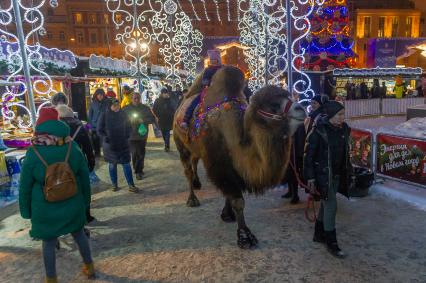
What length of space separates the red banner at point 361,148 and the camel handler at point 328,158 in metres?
3.24

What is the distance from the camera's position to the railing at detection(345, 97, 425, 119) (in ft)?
62.3

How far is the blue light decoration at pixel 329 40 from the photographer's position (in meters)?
21.3

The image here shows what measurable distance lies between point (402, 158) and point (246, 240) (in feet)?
12.5

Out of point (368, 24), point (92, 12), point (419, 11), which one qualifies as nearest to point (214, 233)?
point (368, 24)

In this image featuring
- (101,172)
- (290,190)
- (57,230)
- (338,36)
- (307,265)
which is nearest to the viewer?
(57,230)

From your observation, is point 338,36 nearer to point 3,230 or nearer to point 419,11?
point 3,230

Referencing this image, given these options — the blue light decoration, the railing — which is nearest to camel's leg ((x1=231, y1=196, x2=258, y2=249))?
the railing

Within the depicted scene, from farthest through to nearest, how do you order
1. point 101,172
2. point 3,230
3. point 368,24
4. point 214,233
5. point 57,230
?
point 368,24 → point 101,172 → point 3,230 → point 214,233 → point 57,230

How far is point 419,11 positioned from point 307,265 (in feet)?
208

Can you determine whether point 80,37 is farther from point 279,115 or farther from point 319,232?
point 279,115

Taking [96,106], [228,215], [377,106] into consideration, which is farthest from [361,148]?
[377,106]

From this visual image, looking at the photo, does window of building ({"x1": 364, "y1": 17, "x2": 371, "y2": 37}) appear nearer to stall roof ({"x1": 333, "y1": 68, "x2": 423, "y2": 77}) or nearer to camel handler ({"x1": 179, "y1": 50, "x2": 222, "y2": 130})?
stall roof ({"x1": 333, "y1": 68, "x2": 423, "y2": 77})

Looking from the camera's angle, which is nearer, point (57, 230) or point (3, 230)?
point (57, 230)

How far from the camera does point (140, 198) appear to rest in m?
7.09
